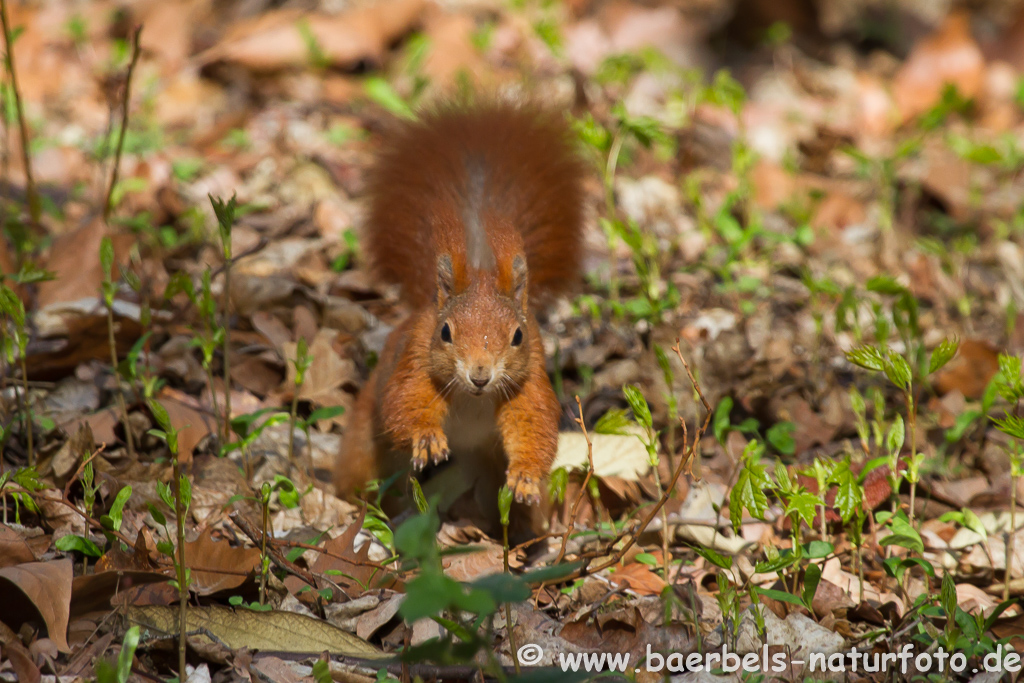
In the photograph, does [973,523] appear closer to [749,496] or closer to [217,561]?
[749,496]

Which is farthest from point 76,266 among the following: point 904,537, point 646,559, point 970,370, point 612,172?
point 970,370

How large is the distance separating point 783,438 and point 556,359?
2.87 feet

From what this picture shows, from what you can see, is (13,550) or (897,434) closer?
(13,550)

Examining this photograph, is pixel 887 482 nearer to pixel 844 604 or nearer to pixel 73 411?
pixel 844 604

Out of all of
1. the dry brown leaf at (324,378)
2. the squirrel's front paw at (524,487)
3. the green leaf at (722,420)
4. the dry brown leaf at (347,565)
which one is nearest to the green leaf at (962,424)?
the green leaf at (722,420)

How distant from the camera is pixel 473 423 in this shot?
9.35 feet

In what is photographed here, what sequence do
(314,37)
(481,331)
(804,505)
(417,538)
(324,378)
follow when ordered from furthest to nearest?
(314,37) → (324,378) → (481,331) → (804,505) → (417,538)

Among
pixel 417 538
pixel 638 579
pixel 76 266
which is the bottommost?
pixel 638 579

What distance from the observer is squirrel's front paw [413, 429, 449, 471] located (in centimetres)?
261

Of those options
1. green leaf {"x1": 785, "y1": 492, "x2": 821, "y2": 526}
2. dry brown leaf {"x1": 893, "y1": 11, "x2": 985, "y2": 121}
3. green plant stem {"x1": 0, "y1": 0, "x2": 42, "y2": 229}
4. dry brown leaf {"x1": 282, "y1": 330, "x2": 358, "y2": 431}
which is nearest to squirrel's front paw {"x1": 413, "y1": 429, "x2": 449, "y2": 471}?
dry brown leaf {"x1": 282, "y1": 330, "x2": 358, "y2": 431}

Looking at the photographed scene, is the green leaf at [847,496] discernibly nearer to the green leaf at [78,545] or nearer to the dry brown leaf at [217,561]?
the dry brown leaf at [217,561]

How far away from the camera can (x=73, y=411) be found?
3088mm

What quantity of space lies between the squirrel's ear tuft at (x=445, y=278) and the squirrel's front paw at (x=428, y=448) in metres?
0.39

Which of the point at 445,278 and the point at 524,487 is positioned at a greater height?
the point at 445,278
